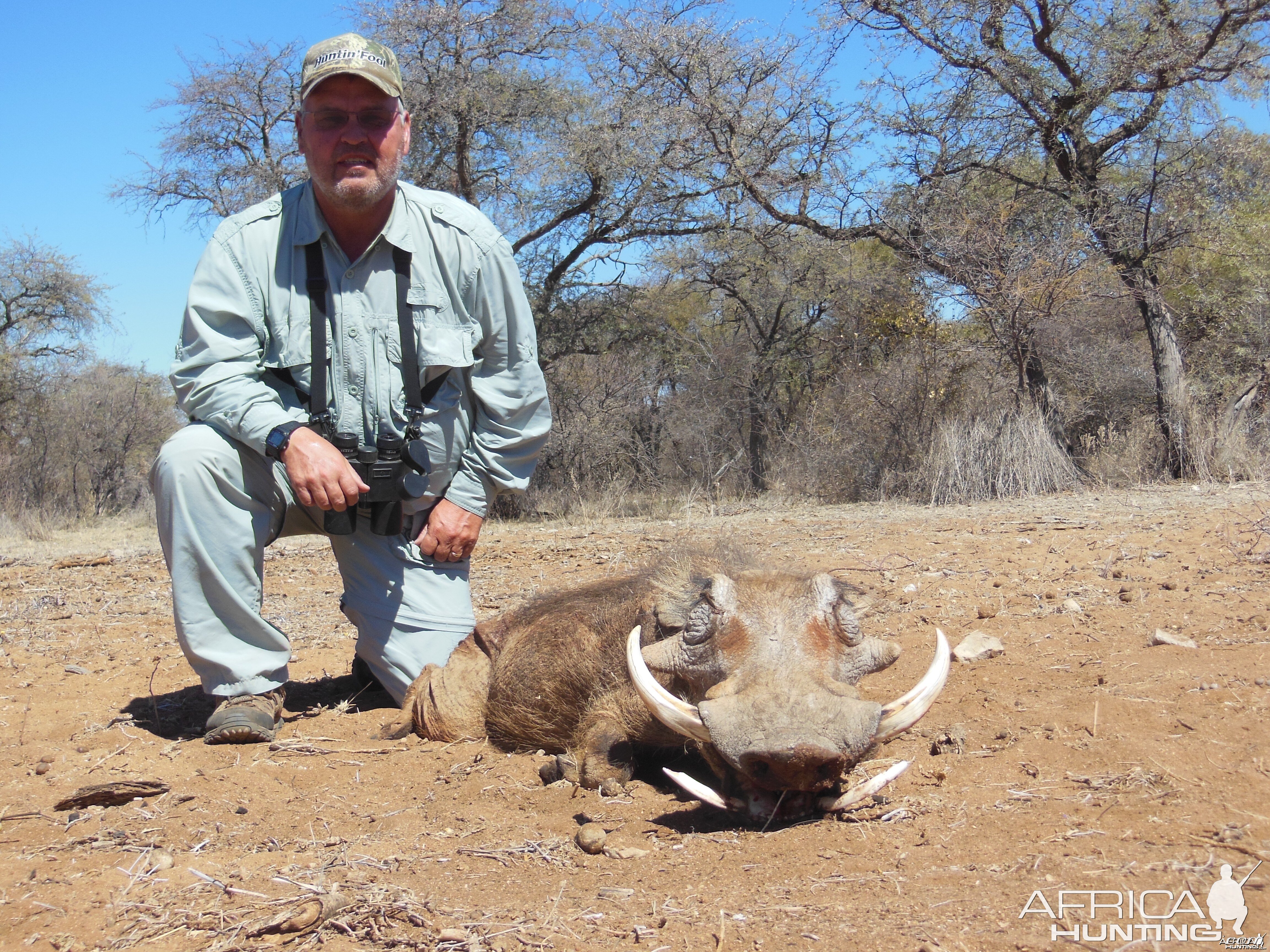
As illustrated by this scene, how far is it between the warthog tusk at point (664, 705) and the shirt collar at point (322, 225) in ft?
Result: 5.74

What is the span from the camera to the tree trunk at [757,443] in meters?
11.7

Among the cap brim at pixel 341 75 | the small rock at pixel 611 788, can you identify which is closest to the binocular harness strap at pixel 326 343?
the cap brim at pixel 341 75

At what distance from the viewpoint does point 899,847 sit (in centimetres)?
196

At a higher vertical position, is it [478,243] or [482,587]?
[478,243]

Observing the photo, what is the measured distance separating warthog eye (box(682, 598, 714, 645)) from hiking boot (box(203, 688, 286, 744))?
140 centimetres

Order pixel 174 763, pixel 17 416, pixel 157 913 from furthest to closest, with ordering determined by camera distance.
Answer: pixel 17 416 → pixel 174 763 → pixel 157 913

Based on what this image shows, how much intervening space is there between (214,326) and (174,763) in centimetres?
135

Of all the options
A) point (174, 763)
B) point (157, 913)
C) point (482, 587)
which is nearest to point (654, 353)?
point (482, 587)

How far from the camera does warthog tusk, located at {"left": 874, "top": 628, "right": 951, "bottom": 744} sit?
2.15 m

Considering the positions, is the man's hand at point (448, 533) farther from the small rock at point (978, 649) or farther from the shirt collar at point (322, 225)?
the small rock at point (978, 649)

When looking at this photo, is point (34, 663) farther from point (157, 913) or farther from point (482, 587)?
point (157, 913)

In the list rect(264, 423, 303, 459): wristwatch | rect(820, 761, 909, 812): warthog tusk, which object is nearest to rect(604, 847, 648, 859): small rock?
rect(820, 761, 909, 812): warthog tusk

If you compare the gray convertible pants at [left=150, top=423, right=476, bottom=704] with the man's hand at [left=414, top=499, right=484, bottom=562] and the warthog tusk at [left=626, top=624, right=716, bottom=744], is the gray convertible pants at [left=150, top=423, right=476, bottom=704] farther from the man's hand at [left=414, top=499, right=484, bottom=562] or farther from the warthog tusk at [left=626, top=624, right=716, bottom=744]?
the warthog tusk at [left=626, top=624, right=716, bottom=744]

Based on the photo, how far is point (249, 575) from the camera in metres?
3.21
